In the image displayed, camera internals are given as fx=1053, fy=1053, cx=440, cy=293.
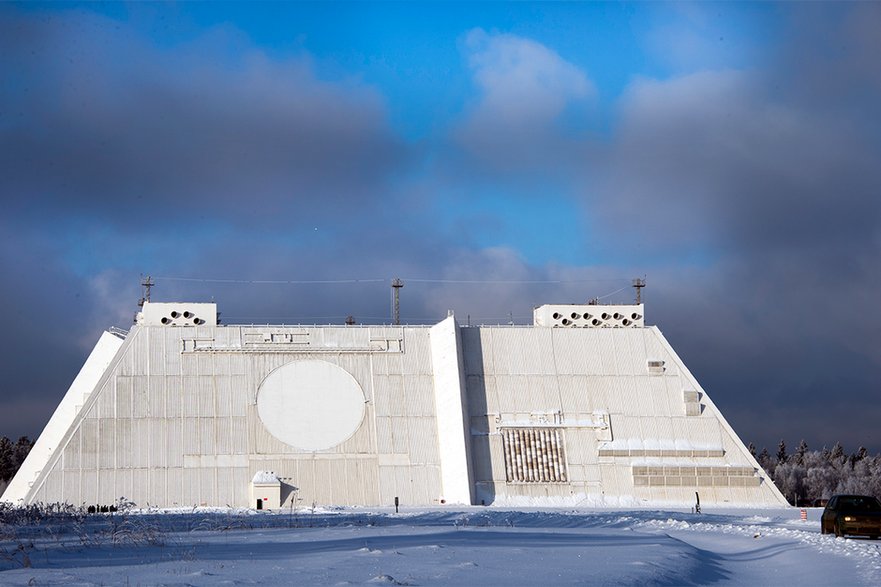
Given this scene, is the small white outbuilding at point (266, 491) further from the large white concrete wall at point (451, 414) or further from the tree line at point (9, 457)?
the tree line at point (9, 457)

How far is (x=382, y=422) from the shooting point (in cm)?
6550

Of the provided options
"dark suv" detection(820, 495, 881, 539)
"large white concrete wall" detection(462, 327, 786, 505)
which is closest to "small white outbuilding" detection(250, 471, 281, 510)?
"large white concrete wall" detection(462, 327, 786, 505)

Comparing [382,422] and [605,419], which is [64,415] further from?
[605,419]

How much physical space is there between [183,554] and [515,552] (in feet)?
23.7

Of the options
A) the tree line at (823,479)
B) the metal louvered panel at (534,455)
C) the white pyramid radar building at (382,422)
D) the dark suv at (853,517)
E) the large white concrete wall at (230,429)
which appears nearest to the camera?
the dark suv at (853,517)

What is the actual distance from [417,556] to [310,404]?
44.1 meters

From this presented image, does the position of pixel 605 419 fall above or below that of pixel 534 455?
above

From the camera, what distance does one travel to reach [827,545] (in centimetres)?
2848

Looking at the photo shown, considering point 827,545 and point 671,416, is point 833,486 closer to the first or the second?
point 671,416

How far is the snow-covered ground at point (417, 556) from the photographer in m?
18.9

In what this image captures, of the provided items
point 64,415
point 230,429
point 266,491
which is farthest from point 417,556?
point 64,415

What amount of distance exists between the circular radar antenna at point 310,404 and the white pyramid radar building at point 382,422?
88 mm

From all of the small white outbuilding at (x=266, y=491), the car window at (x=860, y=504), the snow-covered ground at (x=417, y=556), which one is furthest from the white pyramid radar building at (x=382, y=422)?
the car window at (x=860, y=504)

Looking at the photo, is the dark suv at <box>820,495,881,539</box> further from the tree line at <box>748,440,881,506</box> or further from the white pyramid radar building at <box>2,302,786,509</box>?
the tree line at <box>748,440,881,506</box>
